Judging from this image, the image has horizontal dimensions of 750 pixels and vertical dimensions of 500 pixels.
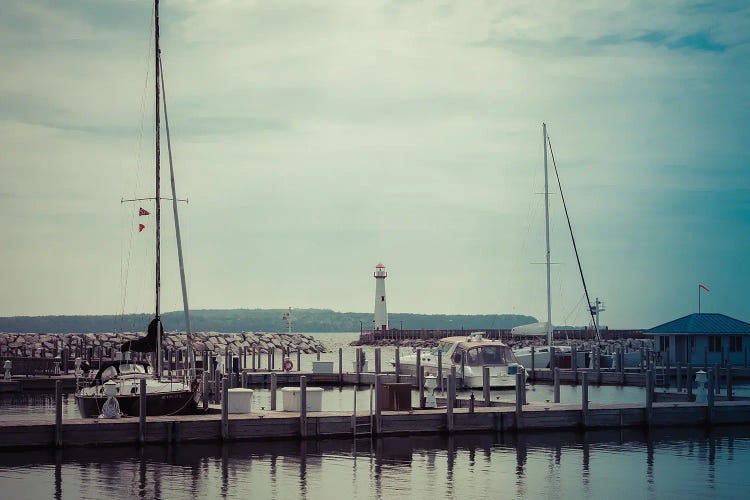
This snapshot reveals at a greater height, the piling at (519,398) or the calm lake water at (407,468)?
the piling at (519,398)

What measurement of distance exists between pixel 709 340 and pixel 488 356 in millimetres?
13162

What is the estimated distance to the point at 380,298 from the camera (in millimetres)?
119438

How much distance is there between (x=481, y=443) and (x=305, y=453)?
5.26 meters

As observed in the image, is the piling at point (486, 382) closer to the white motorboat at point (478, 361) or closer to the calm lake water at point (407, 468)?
the calm lake water at point (407, 468)

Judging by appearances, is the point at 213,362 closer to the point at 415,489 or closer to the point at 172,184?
the point at 172,184

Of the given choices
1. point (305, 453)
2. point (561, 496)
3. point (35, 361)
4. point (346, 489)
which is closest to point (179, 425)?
point (305, 453)

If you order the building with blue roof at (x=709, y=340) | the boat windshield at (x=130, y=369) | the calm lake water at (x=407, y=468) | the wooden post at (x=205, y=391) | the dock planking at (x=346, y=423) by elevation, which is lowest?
the calm lake water at (x=407, y=468)

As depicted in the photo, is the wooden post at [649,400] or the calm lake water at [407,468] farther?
the wooden post at [649,400]

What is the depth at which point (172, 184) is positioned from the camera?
140ft

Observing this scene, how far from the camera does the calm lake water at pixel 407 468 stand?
83.0ft

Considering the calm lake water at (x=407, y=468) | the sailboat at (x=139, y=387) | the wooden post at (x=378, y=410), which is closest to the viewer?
the calm lake water at (x=407, y=468)

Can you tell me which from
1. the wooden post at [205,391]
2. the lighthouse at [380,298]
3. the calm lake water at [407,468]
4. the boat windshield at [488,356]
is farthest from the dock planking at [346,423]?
the lighthouse at [380,298]

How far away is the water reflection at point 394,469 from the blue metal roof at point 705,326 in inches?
1039

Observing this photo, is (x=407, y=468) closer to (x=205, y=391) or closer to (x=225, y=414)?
(x=225, y=414)
